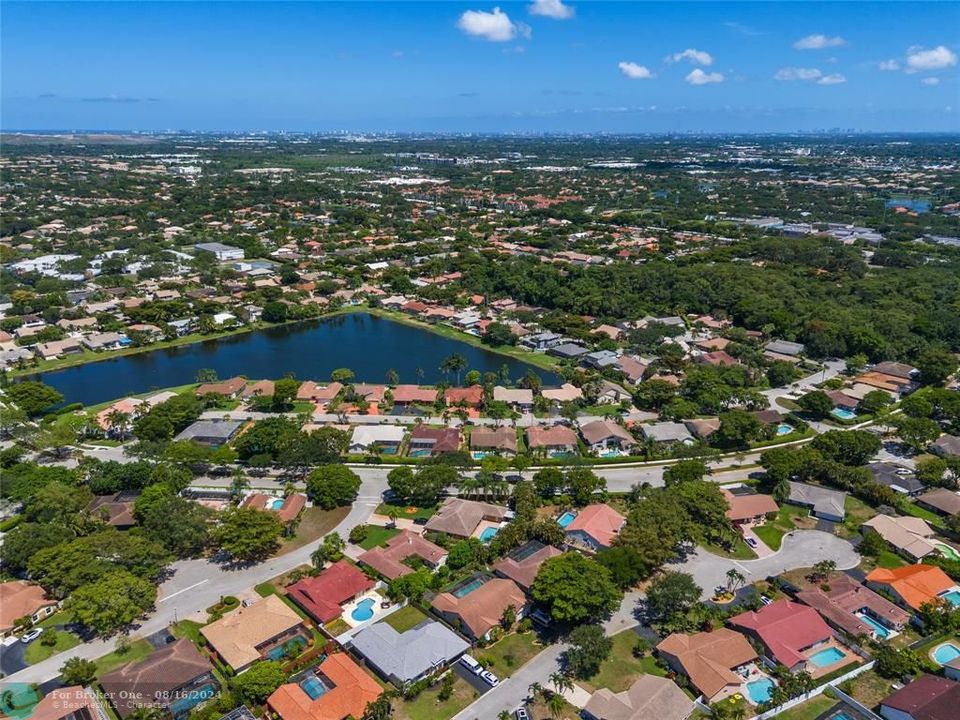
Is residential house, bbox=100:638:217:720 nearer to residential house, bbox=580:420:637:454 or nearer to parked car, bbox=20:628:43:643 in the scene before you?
parked car, bbox=20:628:43:643

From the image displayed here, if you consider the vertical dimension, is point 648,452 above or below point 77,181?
below

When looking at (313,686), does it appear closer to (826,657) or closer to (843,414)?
(826,657)

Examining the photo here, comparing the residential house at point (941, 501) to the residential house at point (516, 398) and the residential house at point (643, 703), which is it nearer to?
the residential house at point (643, 703)

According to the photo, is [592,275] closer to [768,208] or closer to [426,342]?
[426,342]

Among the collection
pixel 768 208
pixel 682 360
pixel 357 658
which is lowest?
pixel 357 658

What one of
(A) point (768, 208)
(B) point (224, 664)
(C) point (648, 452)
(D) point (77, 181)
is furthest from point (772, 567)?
(D) point (77, 181)
